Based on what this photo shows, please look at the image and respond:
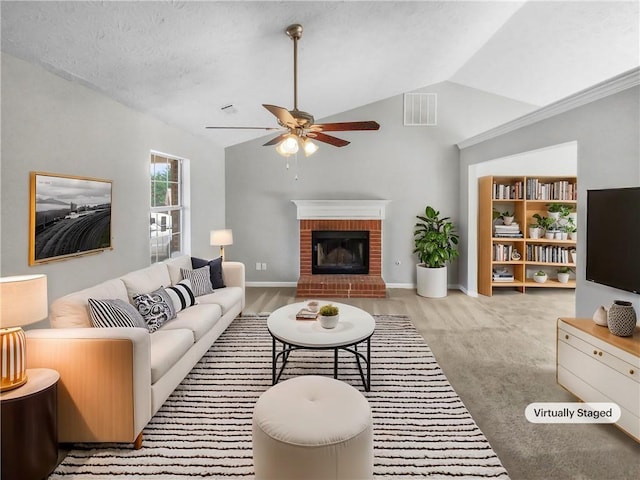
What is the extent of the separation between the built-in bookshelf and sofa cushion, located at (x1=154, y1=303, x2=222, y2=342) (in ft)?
14.0

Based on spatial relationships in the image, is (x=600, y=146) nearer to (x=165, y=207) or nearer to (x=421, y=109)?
(x=421, y=109)

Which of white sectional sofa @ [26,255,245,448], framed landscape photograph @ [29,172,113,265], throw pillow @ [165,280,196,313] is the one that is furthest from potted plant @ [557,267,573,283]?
framed landscape photograph @ [29,172,113,265]

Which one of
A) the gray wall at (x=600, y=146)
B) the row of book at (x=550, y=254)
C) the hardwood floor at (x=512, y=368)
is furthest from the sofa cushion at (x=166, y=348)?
the row of book at (x=550, y=254)

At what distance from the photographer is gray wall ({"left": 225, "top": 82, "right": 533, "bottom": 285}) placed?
247 inches

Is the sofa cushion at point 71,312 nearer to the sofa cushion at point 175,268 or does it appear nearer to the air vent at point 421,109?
the sofa cushion at point 175,268

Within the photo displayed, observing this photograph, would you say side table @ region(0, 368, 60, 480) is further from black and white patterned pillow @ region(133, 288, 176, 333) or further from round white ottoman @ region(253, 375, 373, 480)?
round white ottoman @ region(253, 375, 373, 480)

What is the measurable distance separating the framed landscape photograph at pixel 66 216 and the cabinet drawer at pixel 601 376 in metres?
3.87

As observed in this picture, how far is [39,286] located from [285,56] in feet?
9.29

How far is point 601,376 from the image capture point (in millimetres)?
2350

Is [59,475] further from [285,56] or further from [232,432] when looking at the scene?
[285,56]

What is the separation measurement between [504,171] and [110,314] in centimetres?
588

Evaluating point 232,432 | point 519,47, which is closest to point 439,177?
point 519,47

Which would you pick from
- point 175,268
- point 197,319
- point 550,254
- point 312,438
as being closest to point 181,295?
point 197,319

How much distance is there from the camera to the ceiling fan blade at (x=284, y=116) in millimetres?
2533
